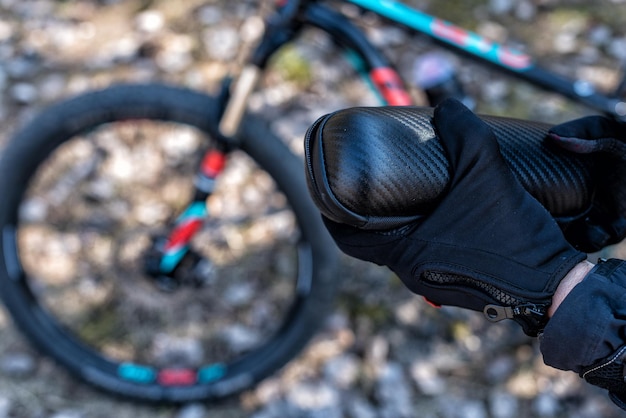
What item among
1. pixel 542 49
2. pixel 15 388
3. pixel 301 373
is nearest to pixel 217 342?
pixel 301 373

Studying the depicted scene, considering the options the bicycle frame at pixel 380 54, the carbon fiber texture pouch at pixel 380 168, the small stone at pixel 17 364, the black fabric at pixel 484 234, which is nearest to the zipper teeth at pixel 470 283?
the black fabric at pixel 484 234

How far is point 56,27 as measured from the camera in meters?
3.32

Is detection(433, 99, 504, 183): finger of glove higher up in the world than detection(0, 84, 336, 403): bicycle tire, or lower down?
higher up

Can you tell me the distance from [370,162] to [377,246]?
0.18 m

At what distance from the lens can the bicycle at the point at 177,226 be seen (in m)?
2.09

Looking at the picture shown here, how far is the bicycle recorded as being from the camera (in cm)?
209

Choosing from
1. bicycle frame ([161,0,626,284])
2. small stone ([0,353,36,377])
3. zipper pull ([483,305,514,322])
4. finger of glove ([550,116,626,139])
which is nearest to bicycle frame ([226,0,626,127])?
bicycle frame ([161,0,626,284])

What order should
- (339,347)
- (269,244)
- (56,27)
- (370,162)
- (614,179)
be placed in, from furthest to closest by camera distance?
(56,27), (269,244), (339,347), (614,179), (370,162)

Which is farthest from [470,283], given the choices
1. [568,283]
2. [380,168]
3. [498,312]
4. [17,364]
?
[17,364]

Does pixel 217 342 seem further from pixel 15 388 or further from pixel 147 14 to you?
pixel 147 14

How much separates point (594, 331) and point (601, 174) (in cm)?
41

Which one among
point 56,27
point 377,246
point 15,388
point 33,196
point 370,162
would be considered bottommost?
point 15,388

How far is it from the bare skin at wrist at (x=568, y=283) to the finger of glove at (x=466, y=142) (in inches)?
9.4

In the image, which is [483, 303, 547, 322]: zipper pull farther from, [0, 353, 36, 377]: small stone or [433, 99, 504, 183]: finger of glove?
[0, 353, 36, 377]: small stone
